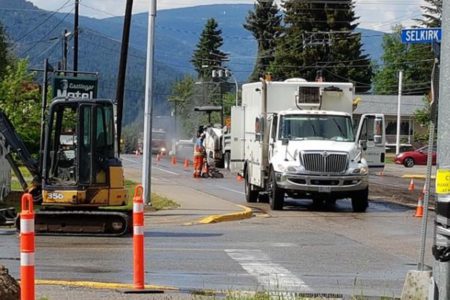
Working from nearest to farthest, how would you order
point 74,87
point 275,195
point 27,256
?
point 27,256
point 275,195
point 74,87

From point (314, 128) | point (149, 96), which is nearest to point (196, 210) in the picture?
point (149, 96)

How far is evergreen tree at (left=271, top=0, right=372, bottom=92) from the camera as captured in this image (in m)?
82.8

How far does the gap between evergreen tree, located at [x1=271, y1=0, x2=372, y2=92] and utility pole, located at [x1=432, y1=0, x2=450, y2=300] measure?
74.3 m

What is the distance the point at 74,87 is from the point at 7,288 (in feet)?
67.7

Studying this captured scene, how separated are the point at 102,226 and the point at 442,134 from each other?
10.4m

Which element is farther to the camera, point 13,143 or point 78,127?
point 13,143

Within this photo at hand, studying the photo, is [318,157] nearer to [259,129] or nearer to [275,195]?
[275,195]

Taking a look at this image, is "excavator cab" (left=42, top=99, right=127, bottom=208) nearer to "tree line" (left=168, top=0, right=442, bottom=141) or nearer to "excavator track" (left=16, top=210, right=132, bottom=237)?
"excavator track" (left=16, top=210, right=132, bottom=237)

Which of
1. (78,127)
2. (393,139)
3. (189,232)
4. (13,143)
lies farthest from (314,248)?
(393,139)

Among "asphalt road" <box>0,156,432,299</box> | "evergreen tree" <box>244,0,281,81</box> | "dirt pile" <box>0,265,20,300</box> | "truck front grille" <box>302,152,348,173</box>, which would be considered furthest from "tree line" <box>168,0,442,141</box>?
"dirt pile" <box>0,265,20,300</box>

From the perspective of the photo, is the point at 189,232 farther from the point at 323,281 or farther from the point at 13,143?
the point at 323,281

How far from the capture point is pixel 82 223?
16.9 metres

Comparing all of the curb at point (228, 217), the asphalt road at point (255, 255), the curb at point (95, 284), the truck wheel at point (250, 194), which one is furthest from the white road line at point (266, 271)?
the truck wheel at point (250, 194)

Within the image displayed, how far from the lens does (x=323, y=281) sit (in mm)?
11664
